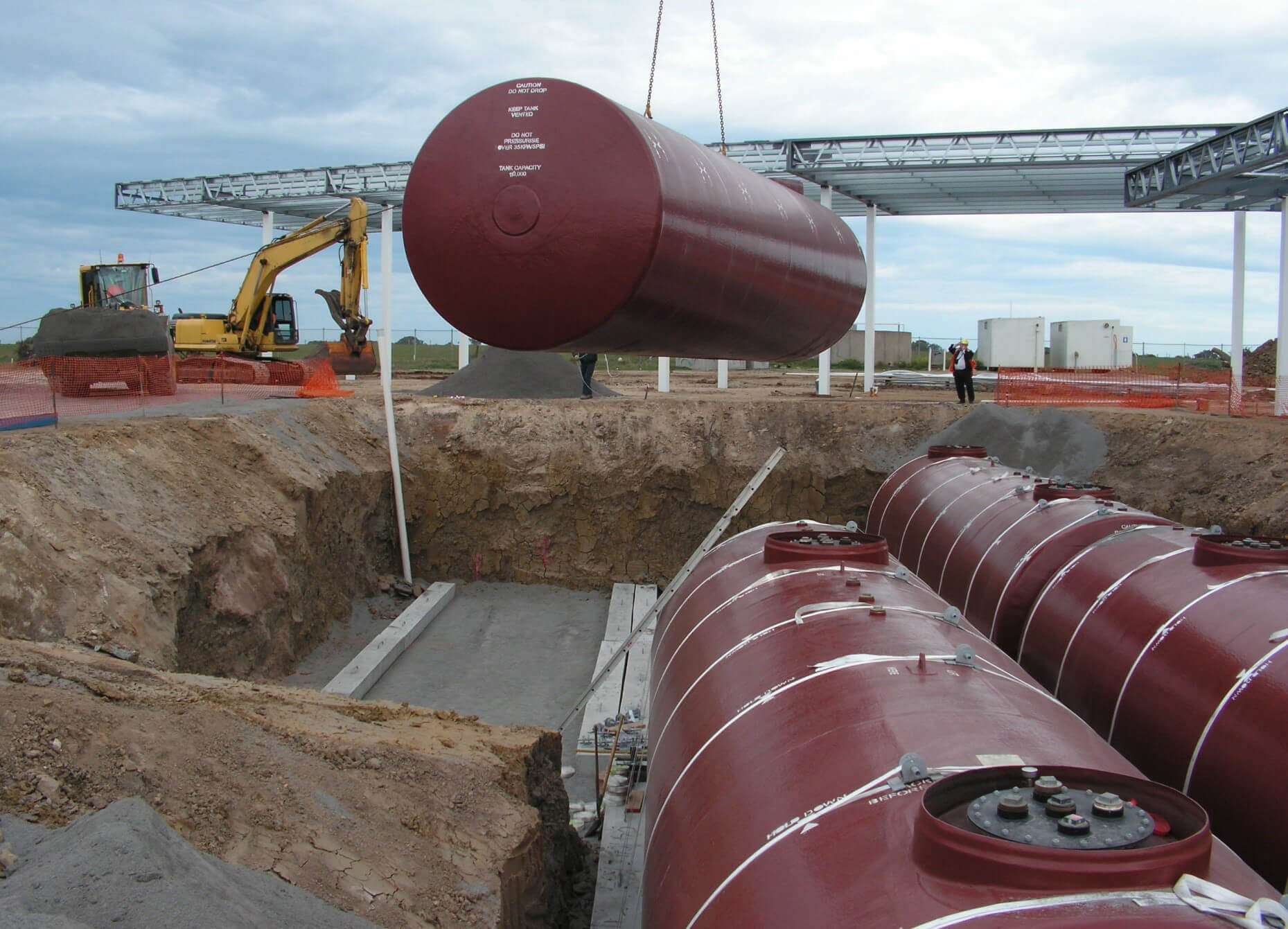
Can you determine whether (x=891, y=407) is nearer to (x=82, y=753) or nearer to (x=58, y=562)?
(x=58, y=562)

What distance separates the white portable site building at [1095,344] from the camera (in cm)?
3866

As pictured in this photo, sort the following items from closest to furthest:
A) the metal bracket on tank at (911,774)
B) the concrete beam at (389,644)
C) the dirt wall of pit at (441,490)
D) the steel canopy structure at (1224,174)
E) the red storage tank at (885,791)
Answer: the red storage tank at (885,791) < the metal bracket on tank at (911,774) < the dirt wall of pit at (441,490) < the concrete beam at (389,644) < the steel canopy structure at (1224,174)

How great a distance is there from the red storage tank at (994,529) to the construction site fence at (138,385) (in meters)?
11.1

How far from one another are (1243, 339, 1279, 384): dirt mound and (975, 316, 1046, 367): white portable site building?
8.86 meters

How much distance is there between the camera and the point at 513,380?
23312 millimetres

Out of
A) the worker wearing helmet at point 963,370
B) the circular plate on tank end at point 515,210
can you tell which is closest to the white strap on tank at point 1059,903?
the circular plate on tank end at point 515,210

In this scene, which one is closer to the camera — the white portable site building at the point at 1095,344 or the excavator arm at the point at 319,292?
the excavator arm at the point at 319,292

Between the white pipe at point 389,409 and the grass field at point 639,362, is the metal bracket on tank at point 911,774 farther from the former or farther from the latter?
the grass field at point 639,362

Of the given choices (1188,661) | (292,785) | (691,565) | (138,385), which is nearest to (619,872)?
(691,565)

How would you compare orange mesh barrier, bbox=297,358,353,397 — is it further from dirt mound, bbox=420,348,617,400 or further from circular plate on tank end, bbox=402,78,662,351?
circular plate on tank end, bbox=402,78,662,351

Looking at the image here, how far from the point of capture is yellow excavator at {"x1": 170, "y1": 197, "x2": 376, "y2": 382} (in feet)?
70.4

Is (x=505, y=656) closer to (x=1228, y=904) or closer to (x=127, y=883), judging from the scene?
(x=127, y=883)

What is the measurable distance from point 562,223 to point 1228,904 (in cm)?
380

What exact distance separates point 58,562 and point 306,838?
18.0ft
